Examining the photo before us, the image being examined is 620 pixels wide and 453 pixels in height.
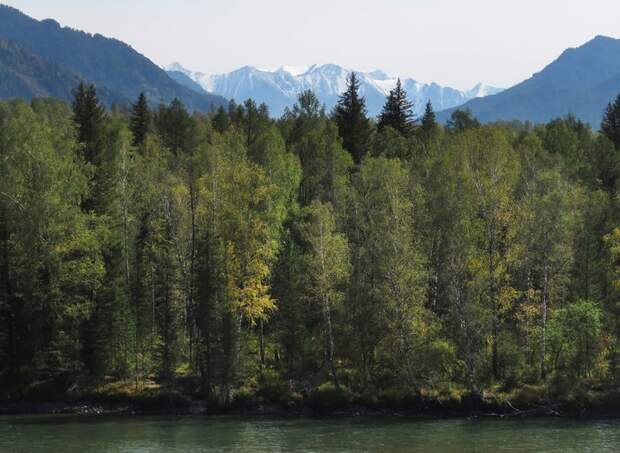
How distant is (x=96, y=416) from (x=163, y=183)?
1854 centimetres

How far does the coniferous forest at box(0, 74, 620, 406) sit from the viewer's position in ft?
176

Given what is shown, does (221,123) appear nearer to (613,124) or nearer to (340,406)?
(613,124)

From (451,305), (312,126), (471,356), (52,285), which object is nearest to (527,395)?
(471,356)

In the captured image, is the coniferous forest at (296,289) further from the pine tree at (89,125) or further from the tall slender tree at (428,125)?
the tall slender tree at (428,125)

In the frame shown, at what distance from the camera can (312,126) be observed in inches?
4203

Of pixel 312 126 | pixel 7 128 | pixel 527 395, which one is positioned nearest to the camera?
pixel 527 395

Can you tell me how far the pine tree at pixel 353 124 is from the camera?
9288 cm

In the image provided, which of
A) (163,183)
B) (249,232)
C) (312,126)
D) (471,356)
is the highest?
(312,126)

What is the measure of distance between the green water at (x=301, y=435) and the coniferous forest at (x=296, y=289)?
13.8ft

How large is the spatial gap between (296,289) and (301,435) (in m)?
12.7

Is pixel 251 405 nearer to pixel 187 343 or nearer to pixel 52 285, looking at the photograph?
pixel 187 343

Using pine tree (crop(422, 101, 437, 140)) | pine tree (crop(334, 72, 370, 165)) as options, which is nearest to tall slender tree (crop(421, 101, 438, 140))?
pine tree (crop(422, 101, 437, 140))

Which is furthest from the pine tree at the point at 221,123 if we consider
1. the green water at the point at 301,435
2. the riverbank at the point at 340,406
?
the green water at the point at 301,435

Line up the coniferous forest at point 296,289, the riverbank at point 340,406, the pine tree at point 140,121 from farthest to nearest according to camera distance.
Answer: the pine tree at point 140,121 < the coniferous forest at point 296,289 < the riverbank at point 340,406
